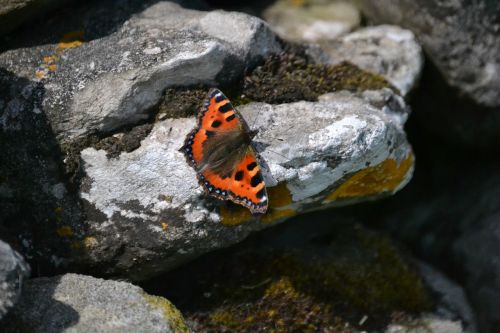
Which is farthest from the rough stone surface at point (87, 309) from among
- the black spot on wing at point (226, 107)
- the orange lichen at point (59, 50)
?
the orange lichen at point (59, 50)

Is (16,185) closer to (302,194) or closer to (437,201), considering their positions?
(302,194)

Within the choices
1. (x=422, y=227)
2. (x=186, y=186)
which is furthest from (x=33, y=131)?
(x=422, y=227)

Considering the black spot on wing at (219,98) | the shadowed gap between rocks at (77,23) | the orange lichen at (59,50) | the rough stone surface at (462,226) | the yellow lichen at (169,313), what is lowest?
the rough stone surface at (462,226)

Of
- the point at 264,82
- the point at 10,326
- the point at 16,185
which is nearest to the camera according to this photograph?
the point at 10,326

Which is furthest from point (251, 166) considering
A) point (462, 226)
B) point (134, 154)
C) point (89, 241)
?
point (462, 226)

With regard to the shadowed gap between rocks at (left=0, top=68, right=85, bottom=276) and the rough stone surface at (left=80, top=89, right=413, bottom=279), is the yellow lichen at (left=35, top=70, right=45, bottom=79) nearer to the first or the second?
the shadowed gap between rocks at (left=0, top=68, right=85, bottom=276)

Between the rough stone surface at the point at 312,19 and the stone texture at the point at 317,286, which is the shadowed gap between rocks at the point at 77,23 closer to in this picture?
the rough stone surface at the point at 312,19
